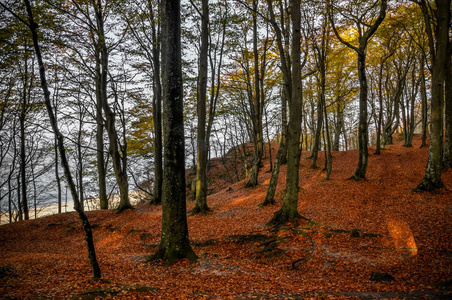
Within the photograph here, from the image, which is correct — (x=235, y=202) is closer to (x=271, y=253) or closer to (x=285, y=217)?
(x=285, y=217)

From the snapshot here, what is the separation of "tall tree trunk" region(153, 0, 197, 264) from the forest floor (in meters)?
0.58

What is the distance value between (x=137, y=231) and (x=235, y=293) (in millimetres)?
7518

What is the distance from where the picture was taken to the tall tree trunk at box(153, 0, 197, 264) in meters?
5.49

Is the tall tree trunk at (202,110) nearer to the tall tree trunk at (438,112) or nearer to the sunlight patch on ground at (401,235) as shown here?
the sunlight patch on ground at (401,235)

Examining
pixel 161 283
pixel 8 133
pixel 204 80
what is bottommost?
pixel 161 283

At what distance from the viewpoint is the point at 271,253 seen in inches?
256

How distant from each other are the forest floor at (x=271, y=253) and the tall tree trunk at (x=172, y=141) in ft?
1.90

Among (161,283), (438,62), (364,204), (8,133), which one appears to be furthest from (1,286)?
(8,133)

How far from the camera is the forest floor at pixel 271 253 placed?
401cm

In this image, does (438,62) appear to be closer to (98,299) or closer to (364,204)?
(364,204)

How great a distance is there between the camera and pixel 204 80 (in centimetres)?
1162

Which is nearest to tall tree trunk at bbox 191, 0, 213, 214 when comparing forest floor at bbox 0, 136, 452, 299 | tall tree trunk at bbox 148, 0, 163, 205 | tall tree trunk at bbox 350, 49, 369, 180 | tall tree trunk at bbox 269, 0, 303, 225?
forest floor at bbox 0, 136, 452, 299

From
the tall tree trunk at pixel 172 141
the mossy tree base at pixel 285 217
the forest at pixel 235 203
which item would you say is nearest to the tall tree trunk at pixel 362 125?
the forest at pixel 235 203

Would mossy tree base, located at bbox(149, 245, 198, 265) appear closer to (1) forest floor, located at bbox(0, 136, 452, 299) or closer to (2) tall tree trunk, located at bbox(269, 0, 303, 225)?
(1) forest floor, located at bbox(0, 136, 452, 299)
